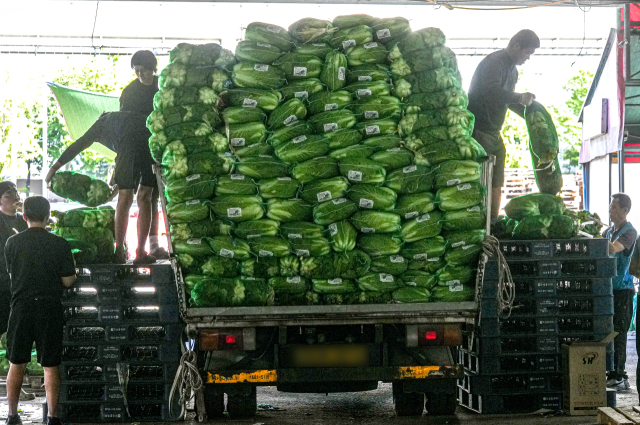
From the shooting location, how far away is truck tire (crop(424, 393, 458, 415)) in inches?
274

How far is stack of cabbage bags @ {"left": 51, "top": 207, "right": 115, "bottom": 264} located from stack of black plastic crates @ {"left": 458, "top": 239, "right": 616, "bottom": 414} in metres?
3.26

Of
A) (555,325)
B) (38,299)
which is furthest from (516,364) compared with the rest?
(38,299)

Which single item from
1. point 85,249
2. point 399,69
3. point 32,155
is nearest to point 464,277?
point 399,69

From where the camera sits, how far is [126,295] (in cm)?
686

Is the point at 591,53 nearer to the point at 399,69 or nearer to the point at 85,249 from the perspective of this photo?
the point at 399,69

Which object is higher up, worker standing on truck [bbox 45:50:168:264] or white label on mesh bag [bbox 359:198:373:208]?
worker standing on truck [bbox 45:50:168:264]

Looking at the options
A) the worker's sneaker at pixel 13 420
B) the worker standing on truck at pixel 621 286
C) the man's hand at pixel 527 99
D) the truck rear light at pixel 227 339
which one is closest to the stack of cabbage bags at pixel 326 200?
the truck rear light at pixel 227 339

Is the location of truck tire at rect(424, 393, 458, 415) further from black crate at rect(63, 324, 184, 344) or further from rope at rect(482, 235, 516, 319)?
black crate at rect(63, 324, 184, 344)

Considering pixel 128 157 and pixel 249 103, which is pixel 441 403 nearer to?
pixel 249 103

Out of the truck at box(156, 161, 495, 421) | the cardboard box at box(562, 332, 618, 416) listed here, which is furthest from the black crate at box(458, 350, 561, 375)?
the truck at box(156, 161, 495, 421)

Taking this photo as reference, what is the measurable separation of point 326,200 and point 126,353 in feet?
6.99

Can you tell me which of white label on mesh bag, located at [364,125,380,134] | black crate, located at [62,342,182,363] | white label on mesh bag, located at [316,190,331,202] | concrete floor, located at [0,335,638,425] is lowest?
concrete floor, located at [0,335,638,425]

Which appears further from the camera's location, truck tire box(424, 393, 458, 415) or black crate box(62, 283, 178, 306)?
truck tire box(424, 393, 458, 415)

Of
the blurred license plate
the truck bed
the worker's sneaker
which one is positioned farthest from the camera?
the worker's sneaker
